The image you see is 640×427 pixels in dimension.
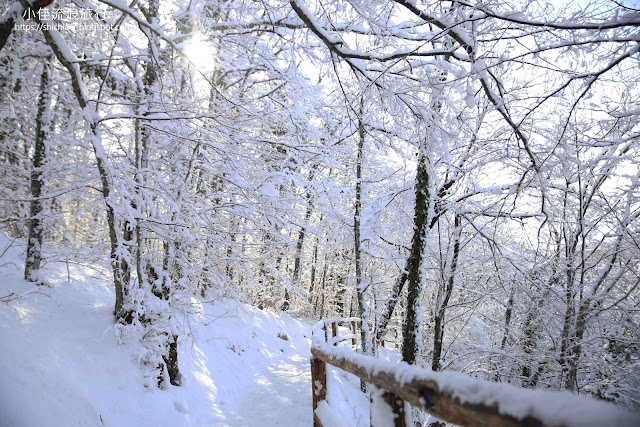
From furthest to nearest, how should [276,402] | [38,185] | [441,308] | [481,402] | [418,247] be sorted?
[441,308]
[38,185]
[276,402]
[418,247]
[481,402]

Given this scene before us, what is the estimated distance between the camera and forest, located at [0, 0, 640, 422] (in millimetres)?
3369

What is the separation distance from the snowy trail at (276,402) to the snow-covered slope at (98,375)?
2 cm

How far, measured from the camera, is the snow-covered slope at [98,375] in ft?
11.3

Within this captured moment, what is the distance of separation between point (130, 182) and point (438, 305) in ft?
19.9

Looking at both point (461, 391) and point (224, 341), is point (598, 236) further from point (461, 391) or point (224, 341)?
point (224, 341)

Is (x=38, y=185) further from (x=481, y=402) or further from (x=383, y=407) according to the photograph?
(x=481, y=402)

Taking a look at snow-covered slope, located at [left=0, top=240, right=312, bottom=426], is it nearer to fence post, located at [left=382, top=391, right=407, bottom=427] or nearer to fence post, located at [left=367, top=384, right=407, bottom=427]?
fence post, located at [left=367, top=384, right=407, bottom=427]

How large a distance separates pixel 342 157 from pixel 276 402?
5.38m

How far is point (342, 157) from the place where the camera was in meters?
7.86

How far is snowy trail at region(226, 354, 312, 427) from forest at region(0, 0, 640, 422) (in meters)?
1.38

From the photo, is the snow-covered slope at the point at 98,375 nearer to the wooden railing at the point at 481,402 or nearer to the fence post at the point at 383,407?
the fence post at the point at 383,407

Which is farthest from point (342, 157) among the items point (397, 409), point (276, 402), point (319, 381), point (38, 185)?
point (397, 409)

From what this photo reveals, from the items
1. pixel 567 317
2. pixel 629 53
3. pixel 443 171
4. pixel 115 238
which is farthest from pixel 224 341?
pixel 629 53

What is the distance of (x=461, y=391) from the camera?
109 centimetres
